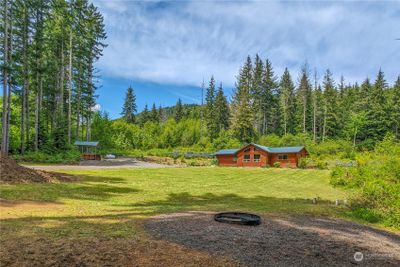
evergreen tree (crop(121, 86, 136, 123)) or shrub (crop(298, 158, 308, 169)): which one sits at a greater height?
evergreen tree (crop(121, 86, 136, 123))

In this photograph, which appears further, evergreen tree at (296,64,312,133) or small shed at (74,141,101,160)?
evergreen tree at (296,64,312,133)

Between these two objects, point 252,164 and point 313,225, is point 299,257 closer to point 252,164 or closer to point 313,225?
point 313,225

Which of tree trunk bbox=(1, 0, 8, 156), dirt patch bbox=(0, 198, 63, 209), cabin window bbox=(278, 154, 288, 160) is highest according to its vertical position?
tree trunk bbox=(1, 0, 8, 156)

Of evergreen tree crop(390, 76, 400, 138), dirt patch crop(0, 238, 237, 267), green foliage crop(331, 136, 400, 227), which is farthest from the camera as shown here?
evergreen tree crop(390, 76, 400, 138)

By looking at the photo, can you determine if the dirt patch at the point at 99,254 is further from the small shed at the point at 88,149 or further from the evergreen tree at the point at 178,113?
the evergreen tree at the point at 178,113

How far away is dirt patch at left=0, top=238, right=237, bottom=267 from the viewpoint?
4852 millimetres

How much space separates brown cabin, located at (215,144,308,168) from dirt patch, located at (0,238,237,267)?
121ft

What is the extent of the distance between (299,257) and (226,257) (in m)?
1.56

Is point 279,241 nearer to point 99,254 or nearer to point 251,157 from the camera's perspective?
point 99,254

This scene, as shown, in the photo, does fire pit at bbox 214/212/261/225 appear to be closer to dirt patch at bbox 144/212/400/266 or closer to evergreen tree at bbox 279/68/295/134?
dirt patch at bbox 144/212/400/266

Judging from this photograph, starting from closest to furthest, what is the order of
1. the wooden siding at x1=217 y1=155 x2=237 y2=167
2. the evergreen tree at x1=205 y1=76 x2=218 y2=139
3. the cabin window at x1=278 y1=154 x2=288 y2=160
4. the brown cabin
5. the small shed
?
1. the small shed
2. the brown cabin
3. the cabin window at x1=278 y1=154 x2=288 y2=160
4. the wooden siding at x1=217 y1=155 x2=237 y2=167
5. the evergreen tree at x1=205 y1=76 x2=218 y2=139

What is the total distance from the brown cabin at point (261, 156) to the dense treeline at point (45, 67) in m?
21.2

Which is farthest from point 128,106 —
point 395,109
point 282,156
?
point 395,109

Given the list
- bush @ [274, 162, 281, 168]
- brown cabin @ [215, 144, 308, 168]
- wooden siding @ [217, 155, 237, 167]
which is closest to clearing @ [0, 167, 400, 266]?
bush @ [274, 162, 281, 168]
